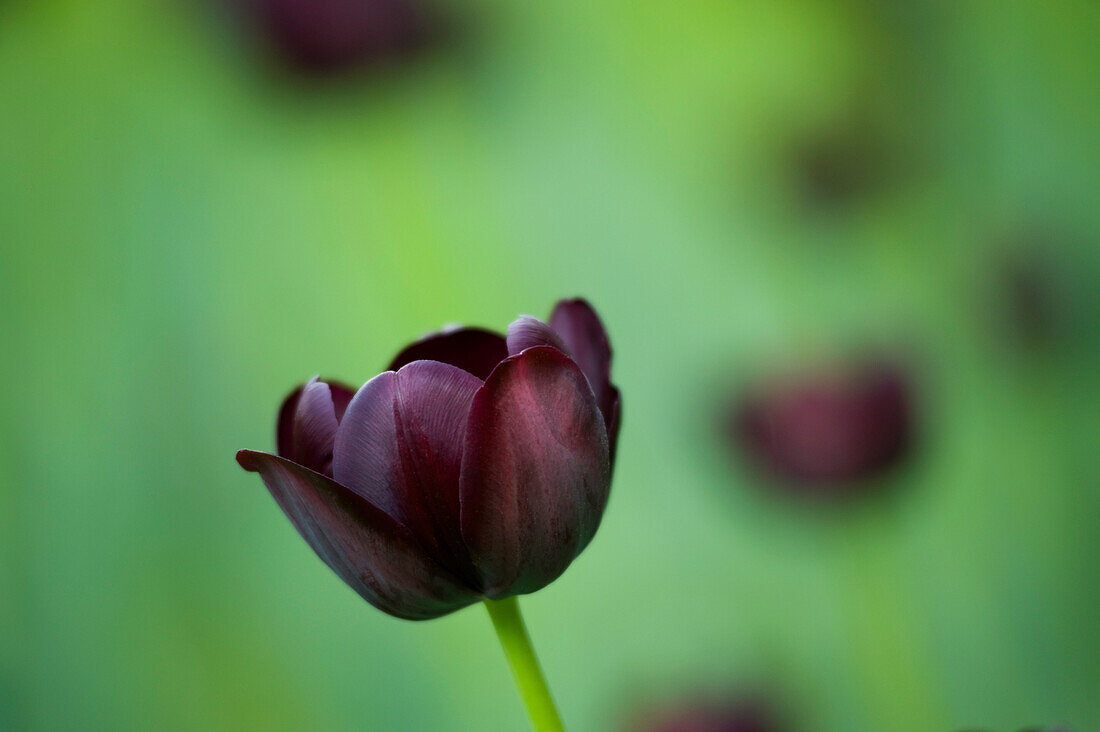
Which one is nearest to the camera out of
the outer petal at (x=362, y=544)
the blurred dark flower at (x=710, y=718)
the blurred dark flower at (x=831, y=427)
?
the outer petal at (x=362, y=544)

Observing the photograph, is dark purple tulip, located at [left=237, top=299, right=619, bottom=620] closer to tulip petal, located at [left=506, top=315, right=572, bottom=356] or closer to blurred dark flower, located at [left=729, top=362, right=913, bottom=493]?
tulip petal, located at [left=506, top=315, right=572, bottom=356]

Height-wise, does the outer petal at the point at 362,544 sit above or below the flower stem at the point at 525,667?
above

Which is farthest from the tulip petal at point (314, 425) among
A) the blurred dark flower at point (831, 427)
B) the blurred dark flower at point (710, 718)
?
the blurred dark flower at point (710, 718)

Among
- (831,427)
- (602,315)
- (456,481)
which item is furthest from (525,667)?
(602,315)

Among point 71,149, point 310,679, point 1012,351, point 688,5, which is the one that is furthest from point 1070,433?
point 71,149

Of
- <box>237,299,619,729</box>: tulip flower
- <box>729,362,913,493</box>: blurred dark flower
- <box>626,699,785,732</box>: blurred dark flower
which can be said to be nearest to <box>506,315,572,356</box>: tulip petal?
<box>237,299,619,729</box>: tulip flower

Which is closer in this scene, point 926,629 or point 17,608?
point 17,608

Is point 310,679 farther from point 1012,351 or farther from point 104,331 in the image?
point 1012,351

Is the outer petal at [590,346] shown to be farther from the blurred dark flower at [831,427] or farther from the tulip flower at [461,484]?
the blurred dark flower at [831,427]
